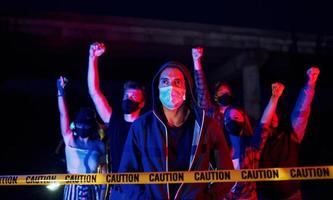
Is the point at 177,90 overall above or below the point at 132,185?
above

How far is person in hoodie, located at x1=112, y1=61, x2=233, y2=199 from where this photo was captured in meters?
2.55

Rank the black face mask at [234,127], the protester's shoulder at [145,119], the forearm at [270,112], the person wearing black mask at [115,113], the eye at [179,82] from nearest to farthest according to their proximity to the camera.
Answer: the protester's shoulder at [145,119] < the eye at [179,82] < the person wearing black mask at [115,113] < the black face mask at [234,127] < the forearm at [270,112]

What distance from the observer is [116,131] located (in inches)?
163

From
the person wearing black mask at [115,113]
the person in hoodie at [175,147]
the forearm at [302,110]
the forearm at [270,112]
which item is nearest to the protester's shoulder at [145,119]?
the person in hoodie at [175,147]

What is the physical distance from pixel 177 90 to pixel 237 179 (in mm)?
947

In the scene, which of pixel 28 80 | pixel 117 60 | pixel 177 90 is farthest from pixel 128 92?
pixel 28 80

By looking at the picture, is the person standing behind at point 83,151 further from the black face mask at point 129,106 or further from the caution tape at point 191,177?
the caution tape at point 191,177

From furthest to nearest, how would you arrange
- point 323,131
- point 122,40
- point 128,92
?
point 323,131, point 122,40, point 128,92

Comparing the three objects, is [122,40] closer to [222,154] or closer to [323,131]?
[222,154]

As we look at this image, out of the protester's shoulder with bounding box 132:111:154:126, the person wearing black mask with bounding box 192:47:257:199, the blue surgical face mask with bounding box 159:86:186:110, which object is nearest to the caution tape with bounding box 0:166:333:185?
the protester's shoulder with bounding box 132:111:154:126

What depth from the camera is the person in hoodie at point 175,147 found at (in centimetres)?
255

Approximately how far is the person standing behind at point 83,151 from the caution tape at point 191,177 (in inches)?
37.3

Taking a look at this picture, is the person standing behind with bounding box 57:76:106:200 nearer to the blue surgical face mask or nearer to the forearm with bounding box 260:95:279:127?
the forearm with bounding box 260:95:279:127

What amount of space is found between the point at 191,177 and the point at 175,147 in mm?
236
